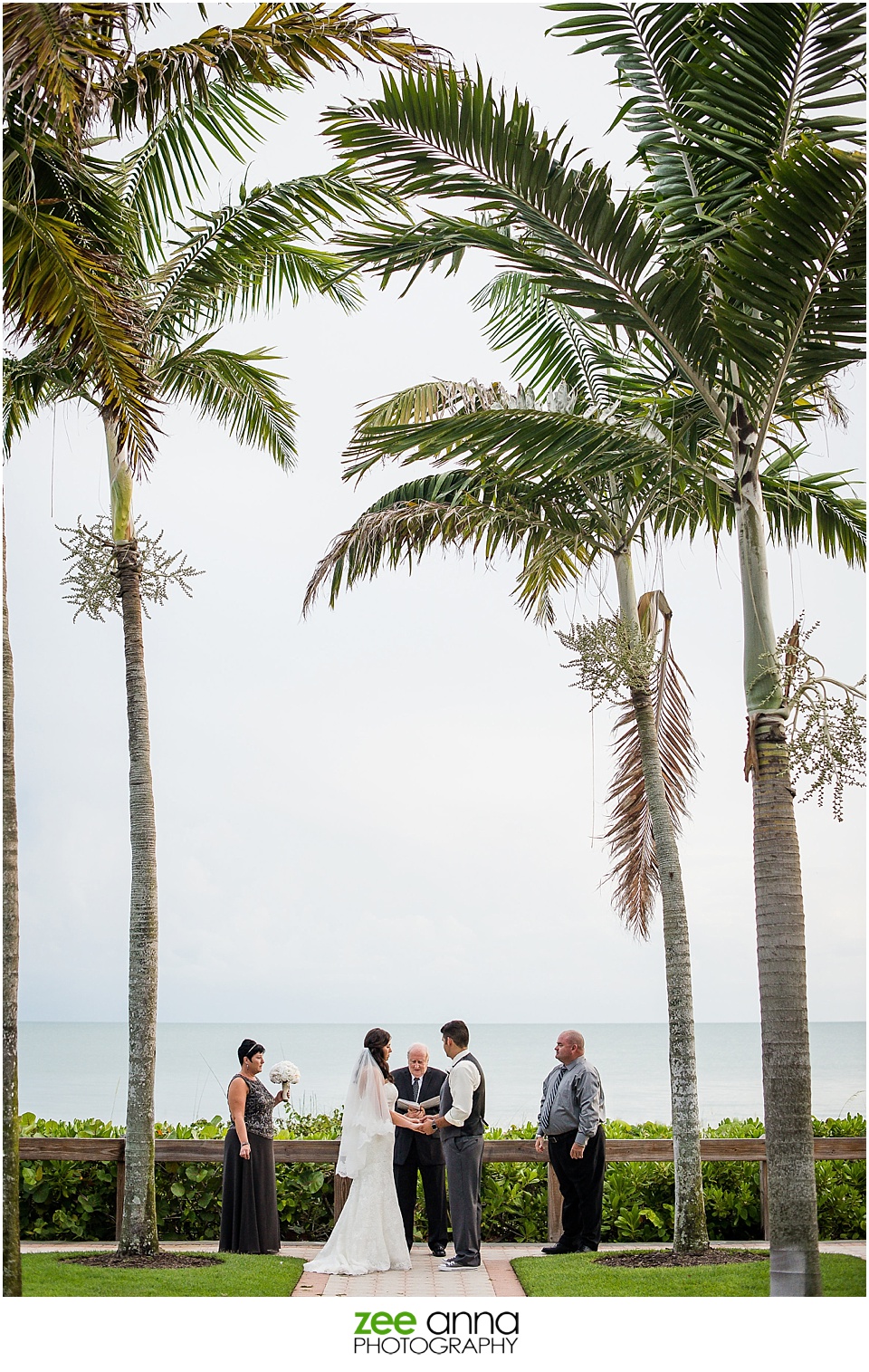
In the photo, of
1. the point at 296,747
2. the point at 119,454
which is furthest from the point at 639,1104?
the point at 119,454

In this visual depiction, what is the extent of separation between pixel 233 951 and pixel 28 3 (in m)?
56.7

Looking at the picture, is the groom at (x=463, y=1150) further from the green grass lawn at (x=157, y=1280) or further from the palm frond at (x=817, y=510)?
the palm frond at (x=817, y=510)

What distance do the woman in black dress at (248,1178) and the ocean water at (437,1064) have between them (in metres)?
25.6

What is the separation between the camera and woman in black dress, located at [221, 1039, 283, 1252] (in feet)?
26.0

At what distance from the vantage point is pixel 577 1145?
7.88 m

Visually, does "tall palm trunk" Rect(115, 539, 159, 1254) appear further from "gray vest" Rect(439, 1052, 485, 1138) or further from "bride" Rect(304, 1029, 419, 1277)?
"gray vest" Rect(439, 1052, 485, 1138)

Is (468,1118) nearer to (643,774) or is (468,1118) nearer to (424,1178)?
(424,1178)

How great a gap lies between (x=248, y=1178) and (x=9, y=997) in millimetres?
2970

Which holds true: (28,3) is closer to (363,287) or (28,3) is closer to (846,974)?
(363,287)

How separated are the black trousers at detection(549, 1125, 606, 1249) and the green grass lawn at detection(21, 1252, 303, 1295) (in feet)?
6.35

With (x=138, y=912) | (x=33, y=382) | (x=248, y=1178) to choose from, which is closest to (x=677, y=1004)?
(x=248, y=1178)

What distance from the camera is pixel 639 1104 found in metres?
45.4

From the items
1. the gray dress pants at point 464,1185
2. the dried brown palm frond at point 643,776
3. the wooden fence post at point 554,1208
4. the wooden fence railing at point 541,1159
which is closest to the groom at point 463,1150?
the gray dress pants at point 464,1185
